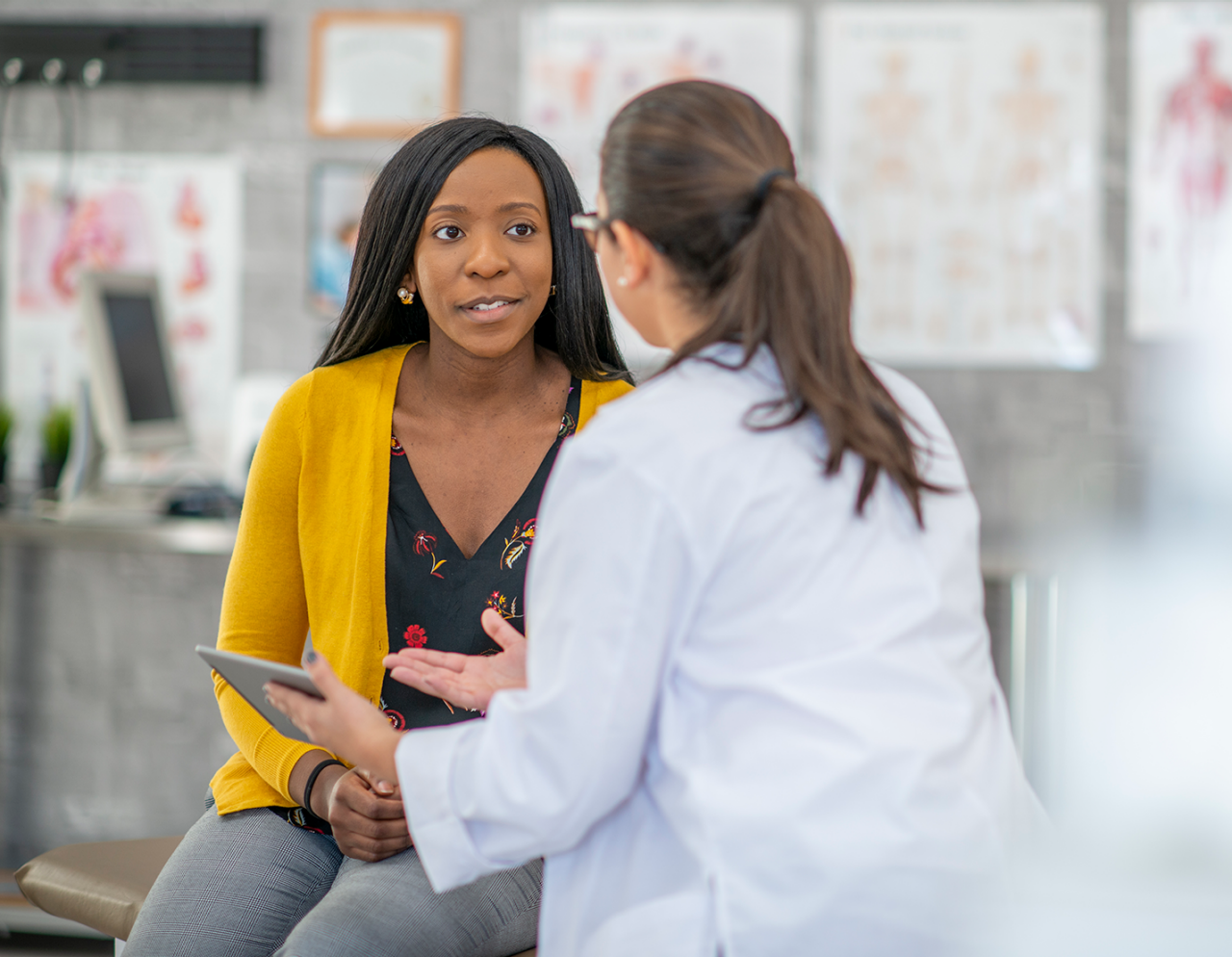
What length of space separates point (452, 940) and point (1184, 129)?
2559 mm

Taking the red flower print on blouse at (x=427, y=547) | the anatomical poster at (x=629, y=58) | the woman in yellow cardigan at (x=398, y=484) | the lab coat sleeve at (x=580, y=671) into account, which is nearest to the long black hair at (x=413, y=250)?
the woman in yellow cardigan at (x=398, y=484)

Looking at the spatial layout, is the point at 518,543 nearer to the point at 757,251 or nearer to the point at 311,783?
the point at 311,783

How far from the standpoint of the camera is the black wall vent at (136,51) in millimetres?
2867

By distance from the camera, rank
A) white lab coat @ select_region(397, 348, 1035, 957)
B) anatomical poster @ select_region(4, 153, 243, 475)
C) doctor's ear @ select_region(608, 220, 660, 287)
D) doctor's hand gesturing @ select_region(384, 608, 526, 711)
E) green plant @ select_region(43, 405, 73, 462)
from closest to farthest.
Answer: white lab coat @ select_region(397, 348, 1035, 957)
doctor's ear @ select_region(608, 220, 660, 287)
doctor's hand gesturing @ select_region(384, 608, 526, 711)
green plant @ select_region(43, 405, 73, 462)
anatomical poster @ select_region(4, 153, 243, 475)

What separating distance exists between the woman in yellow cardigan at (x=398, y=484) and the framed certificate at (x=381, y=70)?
1.67 meters

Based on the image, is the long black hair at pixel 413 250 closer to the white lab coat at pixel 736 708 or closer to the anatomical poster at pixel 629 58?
the white lab coat at pixel 736 708

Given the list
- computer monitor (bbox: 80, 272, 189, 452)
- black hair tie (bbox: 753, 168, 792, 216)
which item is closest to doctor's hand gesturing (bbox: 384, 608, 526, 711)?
black hair tie (bbox: 753, 168, 792, 216)

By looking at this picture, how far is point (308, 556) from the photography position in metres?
1.26

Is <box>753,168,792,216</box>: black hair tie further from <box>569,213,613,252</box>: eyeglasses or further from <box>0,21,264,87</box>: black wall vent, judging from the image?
<box>0,21,264,87</box>: black wall vent

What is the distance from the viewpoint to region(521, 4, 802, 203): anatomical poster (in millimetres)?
2783

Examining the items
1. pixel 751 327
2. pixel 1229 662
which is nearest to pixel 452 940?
pixel 751 327

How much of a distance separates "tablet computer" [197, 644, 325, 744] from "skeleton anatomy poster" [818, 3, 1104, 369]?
206 cm

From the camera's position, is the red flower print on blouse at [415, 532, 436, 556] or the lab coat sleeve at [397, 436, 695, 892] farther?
the red flower print on blouse at [415, 532, 436, 556]

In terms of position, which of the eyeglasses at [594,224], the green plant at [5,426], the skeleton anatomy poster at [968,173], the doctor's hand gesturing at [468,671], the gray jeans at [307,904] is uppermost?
the skeleton anatomy poster at [968,173]
